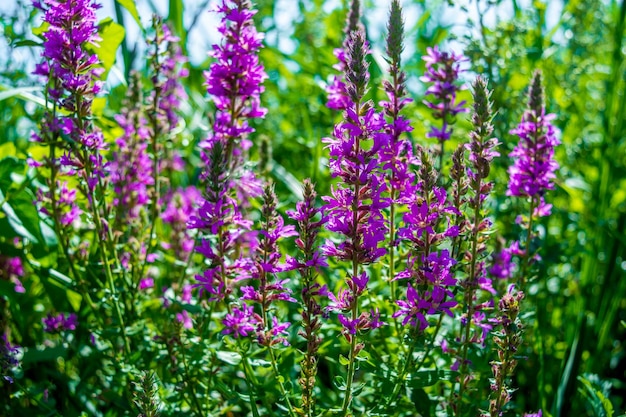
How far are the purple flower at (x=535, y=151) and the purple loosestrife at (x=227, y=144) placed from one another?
0.97 meters

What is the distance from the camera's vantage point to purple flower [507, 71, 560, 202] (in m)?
2.39

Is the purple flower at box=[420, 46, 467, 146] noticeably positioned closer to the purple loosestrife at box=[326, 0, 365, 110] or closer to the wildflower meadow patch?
the wildflower meadow patch

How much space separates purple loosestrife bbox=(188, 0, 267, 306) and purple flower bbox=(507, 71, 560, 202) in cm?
97

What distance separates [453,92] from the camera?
254 cm

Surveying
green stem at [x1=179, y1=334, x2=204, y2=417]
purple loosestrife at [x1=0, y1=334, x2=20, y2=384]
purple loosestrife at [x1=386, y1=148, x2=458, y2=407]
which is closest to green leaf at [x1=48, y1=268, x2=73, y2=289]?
purple loosestrife at [x1=0, y1=334, x2=20, y2=384]

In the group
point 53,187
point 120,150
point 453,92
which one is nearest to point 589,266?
point 453,92

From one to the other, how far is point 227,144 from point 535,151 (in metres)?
1.13

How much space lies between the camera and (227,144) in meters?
2.43

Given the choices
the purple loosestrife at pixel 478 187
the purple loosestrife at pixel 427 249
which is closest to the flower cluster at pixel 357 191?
the purple loosestrife at pixel 427 249

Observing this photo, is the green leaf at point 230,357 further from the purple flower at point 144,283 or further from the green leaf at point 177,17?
the green leaf at point 177,17

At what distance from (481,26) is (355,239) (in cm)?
193

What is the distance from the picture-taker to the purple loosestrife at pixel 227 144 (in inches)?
81.6

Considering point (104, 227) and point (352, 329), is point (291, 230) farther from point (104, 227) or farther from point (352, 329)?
point (104, 227)

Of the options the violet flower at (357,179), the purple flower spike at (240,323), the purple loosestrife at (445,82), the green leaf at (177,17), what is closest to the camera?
the violet flower at (357,179)
